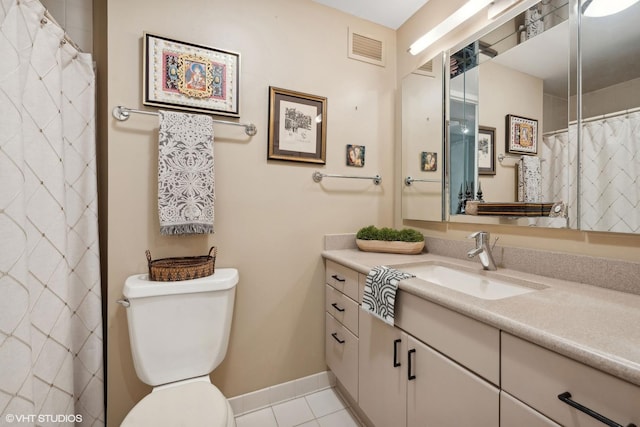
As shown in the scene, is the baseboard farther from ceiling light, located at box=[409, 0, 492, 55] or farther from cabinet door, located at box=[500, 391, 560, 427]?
ceiling light, located at box=[409, 0, 492, 55]

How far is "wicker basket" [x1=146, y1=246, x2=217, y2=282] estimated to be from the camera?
1.18m

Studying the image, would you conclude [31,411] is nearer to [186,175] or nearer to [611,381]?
[186,175]

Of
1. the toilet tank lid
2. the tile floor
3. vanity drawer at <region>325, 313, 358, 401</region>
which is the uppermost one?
the toilet tank lid

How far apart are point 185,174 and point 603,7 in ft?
5.74

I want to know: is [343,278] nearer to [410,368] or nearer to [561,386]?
[410,368]

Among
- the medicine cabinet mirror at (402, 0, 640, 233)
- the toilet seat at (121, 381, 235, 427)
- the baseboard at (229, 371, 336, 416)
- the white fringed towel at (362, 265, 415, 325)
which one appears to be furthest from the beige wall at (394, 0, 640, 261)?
the toilet seat at (121, 381, 235, 427)

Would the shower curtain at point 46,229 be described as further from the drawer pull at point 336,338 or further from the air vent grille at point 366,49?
the air vent grille at point 366,49

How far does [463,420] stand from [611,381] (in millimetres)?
425

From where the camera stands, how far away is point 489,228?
1375 mm

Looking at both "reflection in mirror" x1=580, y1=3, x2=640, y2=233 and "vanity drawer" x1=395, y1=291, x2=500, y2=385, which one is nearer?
"vanity drawer" x1=395, y1=291, x2=500, y2=385

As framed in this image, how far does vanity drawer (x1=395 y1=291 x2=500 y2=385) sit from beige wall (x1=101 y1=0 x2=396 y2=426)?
779 millimetres

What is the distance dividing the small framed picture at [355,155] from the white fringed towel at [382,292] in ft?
2.76

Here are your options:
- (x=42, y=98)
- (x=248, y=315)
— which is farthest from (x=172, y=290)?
(x=42, y=98)

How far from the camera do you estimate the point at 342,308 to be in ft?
4.86
